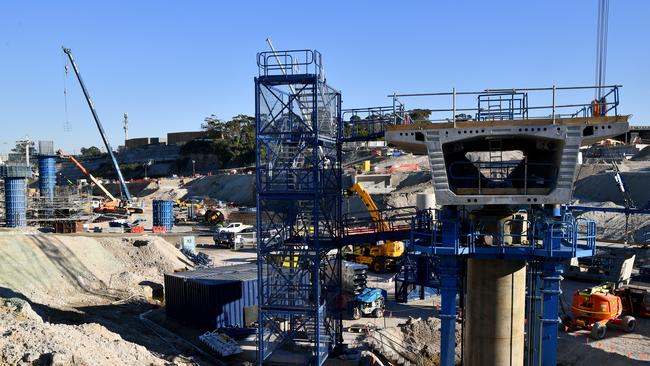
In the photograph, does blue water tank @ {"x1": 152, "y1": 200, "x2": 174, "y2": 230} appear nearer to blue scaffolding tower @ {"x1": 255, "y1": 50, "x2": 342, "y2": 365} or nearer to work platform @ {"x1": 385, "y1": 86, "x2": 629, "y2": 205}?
blue scaffolding tower @ {"x1": 255, "y1": 50, "x2": 342, "y2": 365}

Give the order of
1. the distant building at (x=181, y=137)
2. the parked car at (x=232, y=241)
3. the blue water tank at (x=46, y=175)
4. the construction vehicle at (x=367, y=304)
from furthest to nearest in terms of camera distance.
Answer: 1. the distant building at (x=181, y=137)
2. the blue water tank at (x=46, y=175)
3. the parked car at (x=232, y=241)
4. the construction vehicle at (x=367, y=304)

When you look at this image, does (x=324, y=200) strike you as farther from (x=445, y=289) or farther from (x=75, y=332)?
(x=75, y=332)

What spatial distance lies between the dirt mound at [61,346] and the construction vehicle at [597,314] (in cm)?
1905

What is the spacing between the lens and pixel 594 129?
15.6m

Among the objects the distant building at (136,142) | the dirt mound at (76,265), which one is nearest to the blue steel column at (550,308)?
the dirt mound at (76,265)

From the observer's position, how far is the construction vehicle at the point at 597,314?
2608 cm

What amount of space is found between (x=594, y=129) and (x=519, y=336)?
21.6 ft

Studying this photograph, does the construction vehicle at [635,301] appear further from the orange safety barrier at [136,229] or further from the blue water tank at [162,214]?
the blue water tank at [162,214]

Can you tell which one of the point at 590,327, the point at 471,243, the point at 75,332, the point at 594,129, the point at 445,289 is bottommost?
the point at 590,327

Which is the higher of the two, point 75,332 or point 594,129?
point 594,129

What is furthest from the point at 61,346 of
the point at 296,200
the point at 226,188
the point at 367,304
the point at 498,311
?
the point at 226,188

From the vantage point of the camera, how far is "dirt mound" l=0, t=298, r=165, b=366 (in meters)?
16.0

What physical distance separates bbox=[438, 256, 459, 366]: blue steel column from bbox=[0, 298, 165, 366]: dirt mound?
32.8 feet

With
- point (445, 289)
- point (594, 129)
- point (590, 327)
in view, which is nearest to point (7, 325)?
point (445, 289)
